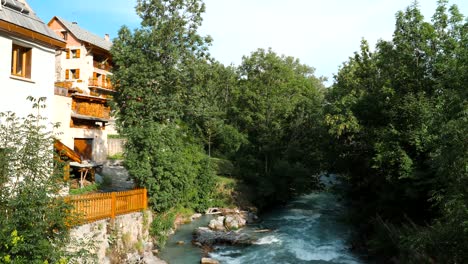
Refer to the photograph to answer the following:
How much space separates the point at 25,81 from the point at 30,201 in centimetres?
567

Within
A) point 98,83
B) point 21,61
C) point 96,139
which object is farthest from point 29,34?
point 98,83

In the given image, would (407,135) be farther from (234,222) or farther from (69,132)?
(69,132)

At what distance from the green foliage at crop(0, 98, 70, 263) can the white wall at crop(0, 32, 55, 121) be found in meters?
2.76

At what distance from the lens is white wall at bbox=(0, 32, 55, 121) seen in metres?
12.2

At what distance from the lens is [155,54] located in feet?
85.8

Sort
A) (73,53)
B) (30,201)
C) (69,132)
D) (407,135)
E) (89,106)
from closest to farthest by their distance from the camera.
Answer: (30,201) < (407,135) < (69,132) < (89,106) < (73,53)

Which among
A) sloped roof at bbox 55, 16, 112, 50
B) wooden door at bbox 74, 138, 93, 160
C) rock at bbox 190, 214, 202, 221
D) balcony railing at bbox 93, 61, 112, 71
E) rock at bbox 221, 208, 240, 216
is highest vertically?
sloped roof at bbox 55, 16, 112, 50

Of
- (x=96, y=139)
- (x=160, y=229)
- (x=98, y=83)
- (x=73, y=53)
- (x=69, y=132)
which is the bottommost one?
(x=160, y=229)

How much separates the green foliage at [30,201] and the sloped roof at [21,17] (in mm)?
4454

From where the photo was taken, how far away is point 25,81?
1291cm

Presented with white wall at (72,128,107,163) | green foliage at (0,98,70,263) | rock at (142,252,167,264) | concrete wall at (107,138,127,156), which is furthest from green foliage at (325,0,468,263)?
concrete wall at (107,138,127,156)

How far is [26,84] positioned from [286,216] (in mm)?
20771

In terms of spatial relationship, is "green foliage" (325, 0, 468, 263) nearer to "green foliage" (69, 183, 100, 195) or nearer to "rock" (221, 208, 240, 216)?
"rock" (221, 208, 240, 216)

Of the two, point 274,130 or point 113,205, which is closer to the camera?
point 113,205
